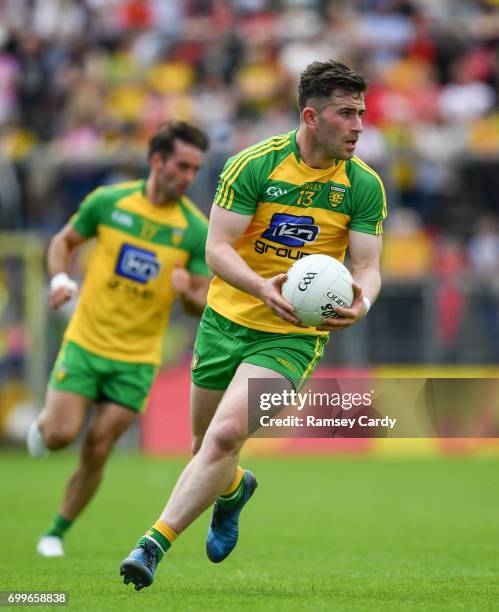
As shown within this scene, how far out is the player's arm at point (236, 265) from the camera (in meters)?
6.48

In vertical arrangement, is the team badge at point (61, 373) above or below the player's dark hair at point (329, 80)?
below

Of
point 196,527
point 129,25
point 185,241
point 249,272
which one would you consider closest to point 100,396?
point 185,241

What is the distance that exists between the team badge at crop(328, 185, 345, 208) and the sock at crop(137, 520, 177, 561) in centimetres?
201

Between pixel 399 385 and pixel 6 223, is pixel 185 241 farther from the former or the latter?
pixel 6 223

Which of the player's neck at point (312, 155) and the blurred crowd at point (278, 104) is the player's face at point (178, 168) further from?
the blurred crowd at point (278, 104)

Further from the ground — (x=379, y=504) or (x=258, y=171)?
(x=258, y=171)

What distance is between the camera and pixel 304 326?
664 cm

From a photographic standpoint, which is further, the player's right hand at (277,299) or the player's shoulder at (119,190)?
the player's shoulder at (119,190)

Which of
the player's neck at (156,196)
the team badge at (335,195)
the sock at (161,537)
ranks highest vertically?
the team badge at (335,195)

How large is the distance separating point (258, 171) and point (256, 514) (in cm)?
→ 556

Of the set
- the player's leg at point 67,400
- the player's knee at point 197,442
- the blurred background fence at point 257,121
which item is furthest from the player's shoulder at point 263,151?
→ the blurred background fence at point 257,121

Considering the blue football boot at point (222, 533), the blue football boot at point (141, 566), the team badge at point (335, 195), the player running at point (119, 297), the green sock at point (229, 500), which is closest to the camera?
the blue football boot at point (141, 566)

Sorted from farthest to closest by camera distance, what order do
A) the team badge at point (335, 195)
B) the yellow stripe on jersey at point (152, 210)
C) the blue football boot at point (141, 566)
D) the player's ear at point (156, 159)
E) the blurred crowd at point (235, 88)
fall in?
the blurred crowd at point (235, 88), the yellow stripe on jersey at point (152, 210), the player's ear at point (156, 159), the team badge at point (335, 195), the blue football boot at point (141, 566)

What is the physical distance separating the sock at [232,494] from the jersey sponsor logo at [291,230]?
56.6 inches
